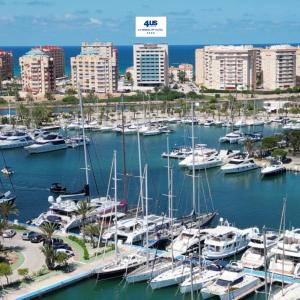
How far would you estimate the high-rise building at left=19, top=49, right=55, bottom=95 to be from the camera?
7462 cm

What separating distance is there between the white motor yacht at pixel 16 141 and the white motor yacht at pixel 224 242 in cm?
2534

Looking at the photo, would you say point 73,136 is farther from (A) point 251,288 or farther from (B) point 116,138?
(A) point 251,288

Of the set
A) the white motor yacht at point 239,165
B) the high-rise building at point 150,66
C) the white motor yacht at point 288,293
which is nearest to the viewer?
the white motor yacht at point 288,293

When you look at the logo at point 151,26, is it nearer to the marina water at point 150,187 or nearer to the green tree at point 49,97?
the green tree at point 49,97

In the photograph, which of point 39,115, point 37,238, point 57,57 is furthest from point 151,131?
point 57,57

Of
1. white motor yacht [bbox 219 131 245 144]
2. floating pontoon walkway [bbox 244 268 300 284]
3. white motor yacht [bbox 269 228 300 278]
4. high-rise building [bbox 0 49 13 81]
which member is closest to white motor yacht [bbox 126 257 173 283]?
floating pontoon walkway [bbox 244 268 300 284]

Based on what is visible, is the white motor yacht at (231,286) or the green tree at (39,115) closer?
the white motor yacht at (231,286)

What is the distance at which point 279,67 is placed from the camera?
77125 mm

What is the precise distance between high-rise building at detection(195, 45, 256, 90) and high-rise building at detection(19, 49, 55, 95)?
1853cm

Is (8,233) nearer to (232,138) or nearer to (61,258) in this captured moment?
(61,258)

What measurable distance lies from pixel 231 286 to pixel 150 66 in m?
63.8

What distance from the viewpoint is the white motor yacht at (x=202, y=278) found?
16.7 metres

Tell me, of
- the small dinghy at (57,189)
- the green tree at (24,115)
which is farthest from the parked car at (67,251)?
the green tree at (24,115)

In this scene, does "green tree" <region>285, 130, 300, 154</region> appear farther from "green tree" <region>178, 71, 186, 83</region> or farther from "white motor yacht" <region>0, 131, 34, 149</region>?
"green tree" <region>178, 71, 186, 83</region>
